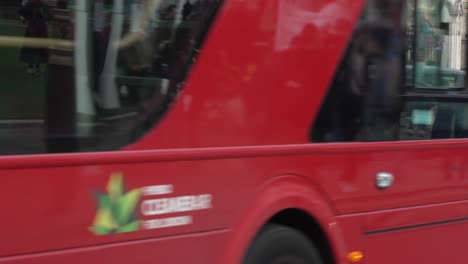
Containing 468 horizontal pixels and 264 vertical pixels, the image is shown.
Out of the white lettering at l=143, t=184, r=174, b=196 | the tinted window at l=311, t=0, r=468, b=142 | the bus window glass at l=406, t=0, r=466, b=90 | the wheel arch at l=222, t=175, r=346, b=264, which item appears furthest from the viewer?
the bus window glass at l=406, t=0, r=466, b=90

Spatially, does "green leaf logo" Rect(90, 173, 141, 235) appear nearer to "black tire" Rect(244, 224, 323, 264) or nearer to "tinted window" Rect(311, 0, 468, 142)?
"black tire" Rect(244, 224, 323, 264)

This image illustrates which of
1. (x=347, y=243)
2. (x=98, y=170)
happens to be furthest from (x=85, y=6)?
(x=347, y=243)

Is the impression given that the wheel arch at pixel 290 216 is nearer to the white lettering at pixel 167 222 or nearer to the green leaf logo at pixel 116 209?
the white lettering at pixel 167 222

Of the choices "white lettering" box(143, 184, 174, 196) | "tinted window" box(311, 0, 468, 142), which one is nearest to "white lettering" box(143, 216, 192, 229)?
"white lettering" box(143, 184, 174, 196)

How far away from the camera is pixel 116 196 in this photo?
123 inches

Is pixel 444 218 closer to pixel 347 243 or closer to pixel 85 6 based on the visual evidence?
pixel 347 243

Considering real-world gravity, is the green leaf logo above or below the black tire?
above

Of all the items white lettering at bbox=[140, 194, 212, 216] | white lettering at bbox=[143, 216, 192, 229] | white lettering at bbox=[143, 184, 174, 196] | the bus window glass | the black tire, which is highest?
the bus window glass

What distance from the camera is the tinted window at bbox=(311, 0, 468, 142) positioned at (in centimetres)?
434

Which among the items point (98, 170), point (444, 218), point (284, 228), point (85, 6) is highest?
point (85, 6)

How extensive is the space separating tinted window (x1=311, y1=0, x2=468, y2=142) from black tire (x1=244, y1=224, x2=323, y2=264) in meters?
0.59

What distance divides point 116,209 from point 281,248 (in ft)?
3.89

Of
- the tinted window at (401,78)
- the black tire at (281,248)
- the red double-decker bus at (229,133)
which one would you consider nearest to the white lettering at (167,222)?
the red double-decker bus at (229,133)

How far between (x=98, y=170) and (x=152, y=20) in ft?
2.63
